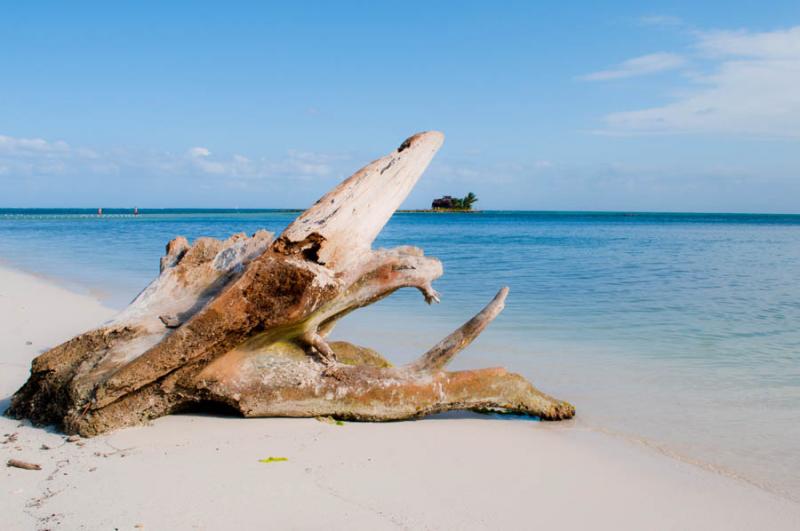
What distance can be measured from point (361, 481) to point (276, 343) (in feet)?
4.73

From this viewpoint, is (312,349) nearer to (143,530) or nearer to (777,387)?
(143,530)

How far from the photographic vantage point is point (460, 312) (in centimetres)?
1099

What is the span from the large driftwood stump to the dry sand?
0.58 feet

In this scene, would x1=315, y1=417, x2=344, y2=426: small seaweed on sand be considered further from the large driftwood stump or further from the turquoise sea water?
the turquoise sea water

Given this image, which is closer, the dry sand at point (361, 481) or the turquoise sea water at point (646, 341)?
the dry sand at point (361, 481)

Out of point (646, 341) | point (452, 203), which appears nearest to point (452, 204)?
point (452, 203)

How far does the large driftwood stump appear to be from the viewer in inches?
168

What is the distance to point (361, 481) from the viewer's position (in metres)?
3.66

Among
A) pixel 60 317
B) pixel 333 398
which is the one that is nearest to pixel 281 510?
pixel 333 398

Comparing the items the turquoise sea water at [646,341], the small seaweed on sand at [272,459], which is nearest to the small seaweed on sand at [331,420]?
the small seaweed on sand at [272,459]

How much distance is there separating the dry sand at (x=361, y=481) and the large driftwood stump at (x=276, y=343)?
178 mm

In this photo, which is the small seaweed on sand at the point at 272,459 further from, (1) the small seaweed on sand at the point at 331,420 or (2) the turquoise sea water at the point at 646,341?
(2) the turquoise sea water at the point at 646,341

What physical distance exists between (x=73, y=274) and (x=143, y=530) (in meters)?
14.6

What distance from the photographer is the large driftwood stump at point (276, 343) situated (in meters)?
4.26
